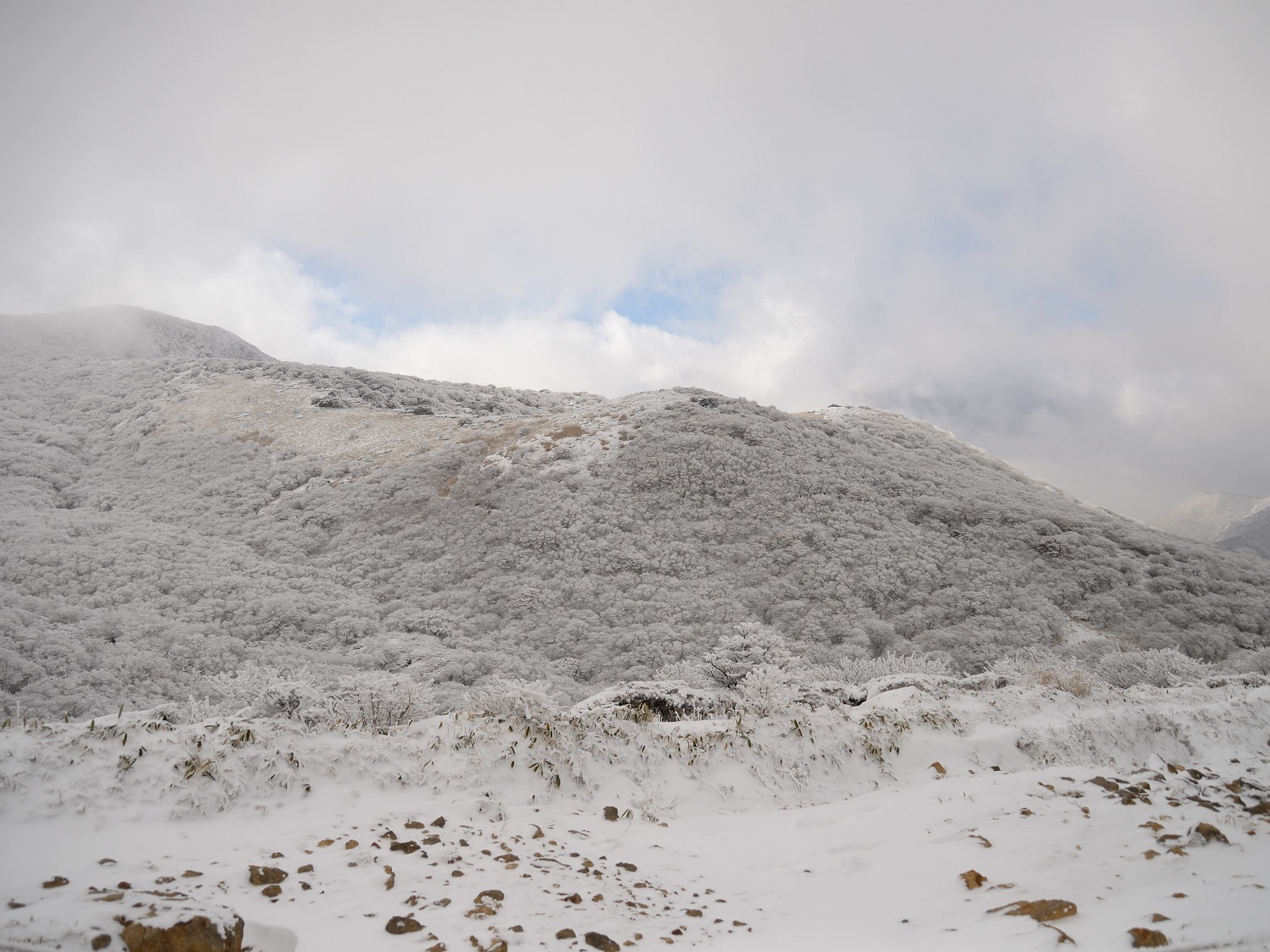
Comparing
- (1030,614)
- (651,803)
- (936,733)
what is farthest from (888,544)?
(651,803)

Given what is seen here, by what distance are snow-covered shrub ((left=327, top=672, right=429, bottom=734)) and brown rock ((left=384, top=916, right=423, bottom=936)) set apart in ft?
17.5

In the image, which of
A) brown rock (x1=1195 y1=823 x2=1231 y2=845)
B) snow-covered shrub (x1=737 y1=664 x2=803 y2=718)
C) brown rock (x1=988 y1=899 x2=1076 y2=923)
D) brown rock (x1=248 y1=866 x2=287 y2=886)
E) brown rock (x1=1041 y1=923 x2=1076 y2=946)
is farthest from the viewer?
snow-covered shrub (x1=737 y1=664 x2=803 y2=718)

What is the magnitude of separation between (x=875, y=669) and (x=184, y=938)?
14.5 m

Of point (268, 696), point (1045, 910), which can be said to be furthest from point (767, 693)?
point (268, 696)

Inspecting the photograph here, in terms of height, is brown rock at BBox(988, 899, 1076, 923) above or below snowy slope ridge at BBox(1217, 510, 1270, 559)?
below

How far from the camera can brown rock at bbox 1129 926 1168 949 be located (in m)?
3.25

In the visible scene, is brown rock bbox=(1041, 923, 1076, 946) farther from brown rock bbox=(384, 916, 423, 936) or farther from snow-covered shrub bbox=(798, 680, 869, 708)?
snow-covered shrub bbox=(798, 680, 869, 708)

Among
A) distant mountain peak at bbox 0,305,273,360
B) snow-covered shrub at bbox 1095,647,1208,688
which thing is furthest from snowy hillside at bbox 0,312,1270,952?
distant mountain peak at bbox 0,305,273,360

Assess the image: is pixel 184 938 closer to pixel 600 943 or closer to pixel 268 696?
pixel 600 943

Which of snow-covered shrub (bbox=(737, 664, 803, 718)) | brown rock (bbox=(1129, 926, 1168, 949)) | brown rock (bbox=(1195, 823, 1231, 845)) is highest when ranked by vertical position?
snow-covered shrub (bbox=(737, 664, 803, 718))

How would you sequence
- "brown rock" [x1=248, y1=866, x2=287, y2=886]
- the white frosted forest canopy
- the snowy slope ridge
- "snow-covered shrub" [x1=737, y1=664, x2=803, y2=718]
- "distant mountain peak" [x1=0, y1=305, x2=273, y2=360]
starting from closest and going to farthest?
1. "brown rock" [x1=248, y1=866, x2=287, y2=886]
2. "snow-covered shrub" [x1=737, y1=664, x2=803, y2=718]
3. the white frosted forest canopy
4. "distant mountain peak" [x1=0, y1=305, x2=273, y2=360]
5. the snowy slope ridge

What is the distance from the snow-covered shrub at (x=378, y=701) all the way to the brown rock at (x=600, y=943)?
5877mm

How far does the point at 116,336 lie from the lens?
183 feet

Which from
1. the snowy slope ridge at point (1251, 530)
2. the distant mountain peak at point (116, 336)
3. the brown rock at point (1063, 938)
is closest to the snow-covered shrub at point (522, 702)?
the brown rock at point (1063, 938)
